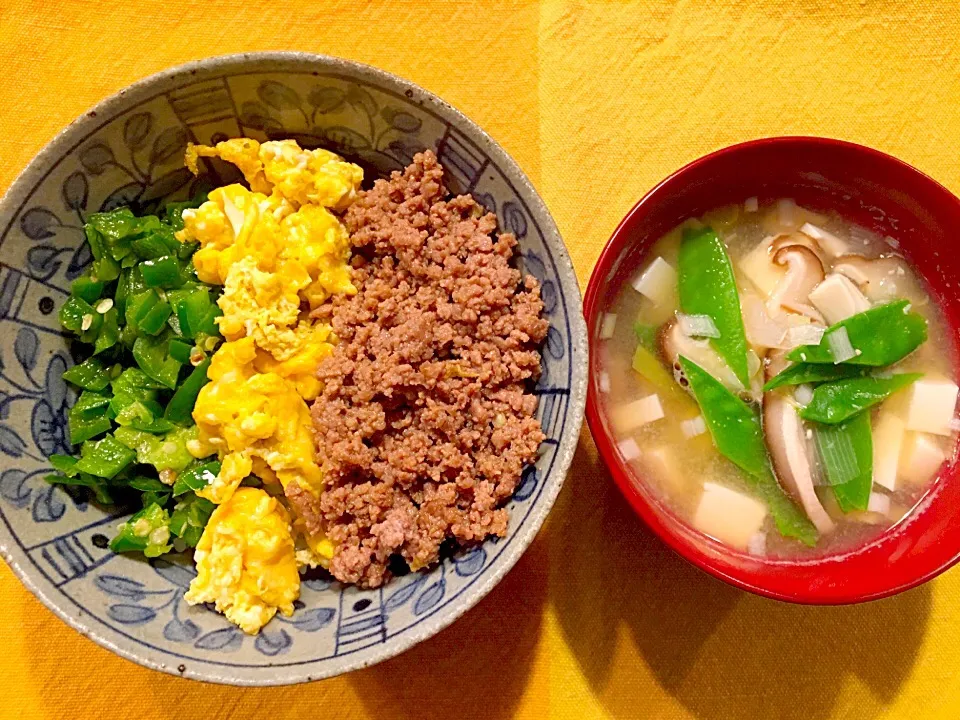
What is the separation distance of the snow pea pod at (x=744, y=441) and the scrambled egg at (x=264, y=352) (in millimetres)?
849

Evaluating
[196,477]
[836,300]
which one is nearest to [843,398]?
[836,300]

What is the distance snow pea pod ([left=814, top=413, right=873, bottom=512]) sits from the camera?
5.82 ft

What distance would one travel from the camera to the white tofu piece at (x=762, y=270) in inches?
72.4

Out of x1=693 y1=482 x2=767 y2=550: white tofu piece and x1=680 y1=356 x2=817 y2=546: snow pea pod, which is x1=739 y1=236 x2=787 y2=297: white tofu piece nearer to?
x1=680 y1=356 x2=817 y2=546: snow pea pod

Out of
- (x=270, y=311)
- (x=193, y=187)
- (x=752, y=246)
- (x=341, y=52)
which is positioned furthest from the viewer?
(x=341, y=52)

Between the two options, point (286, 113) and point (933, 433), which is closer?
point (286, 113)

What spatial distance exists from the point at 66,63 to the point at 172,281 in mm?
796

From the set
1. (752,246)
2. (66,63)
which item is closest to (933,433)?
(752,246)

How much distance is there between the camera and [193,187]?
1.75 meters

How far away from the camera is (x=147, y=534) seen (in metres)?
1.58

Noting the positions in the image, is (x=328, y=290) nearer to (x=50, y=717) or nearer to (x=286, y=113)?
(x=286, y=113)

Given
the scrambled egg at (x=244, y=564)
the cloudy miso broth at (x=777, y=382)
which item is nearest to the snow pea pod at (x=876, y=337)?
the cloudy miso broth at (x=777, y=382)

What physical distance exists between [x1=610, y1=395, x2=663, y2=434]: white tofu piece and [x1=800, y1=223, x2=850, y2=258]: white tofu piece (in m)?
0.56

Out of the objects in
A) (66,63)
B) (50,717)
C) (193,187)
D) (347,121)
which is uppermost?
(66,63)
